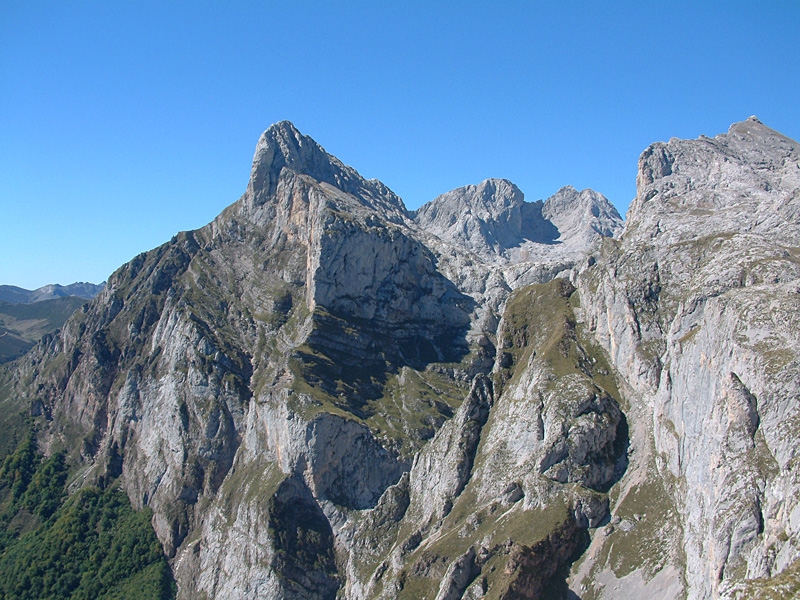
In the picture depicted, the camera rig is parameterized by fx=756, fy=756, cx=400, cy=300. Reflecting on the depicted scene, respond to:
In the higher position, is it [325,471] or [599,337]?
[599,337]

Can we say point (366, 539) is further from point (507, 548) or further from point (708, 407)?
point (708, 407)

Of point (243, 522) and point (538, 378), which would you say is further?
point (243, 522)

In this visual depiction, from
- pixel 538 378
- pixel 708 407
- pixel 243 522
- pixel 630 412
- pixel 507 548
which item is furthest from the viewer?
pixel 243 522

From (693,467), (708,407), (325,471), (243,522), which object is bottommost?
(243,522)

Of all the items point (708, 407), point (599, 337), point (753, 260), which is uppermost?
point (753, 260)

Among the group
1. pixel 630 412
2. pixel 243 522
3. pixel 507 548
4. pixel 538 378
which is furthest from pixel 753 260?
pixel 243 522

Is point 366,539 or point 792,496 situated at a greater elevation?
point 792,496

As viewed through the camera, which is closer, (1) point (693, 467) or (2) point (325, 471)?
(1) point (693, 467)

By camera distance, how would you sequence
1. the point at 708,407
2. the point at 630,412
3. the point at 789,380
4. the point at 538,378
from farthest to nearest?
the point at 538,378 < the point at 630,412 < the point at 708,407 < the point at 789,380

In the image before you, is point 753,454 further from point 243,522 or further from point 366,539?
point 243,522

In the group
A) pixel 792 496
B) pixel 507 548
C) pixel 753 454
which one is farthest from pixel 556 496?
pixel 792 496
